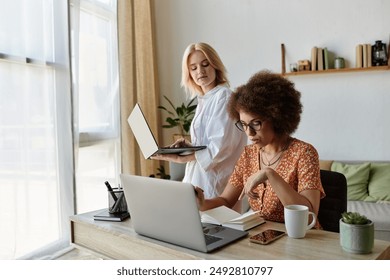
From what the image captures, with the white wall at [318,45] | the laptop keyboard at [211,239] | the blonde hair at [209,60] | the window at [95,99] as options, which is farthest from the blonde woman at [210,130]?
the white wall at [318,45]

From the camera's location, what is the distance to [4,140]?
211 centimetres

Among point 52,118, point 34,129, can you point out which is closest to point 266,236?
point 34,129

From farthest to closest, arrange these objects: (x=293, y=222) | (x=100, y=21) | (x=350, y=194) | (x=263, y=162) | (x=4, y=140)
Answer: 1. (x=100, y=21)
2. (x=350, y=194)
3. (x=4, y=140)
4. (x=263, y=162)
5. (x=293, y=222)

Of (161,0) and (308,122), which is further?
(161,0)

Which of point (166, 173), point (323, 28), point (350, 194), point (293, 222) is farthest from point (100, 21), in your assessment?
point (293, 222)

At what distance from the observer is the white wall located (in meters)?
2.95

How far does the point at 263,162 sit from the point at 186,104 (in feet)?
8.34

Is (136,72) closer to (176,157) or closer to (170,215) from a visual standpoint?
(176,157)

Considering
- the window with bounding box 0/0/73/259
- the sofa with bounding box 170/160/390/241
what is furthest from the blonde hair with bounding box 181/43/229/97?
the sofa with bounding box 170/160/390/241

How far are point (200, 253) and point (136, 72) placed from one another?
2.68 m

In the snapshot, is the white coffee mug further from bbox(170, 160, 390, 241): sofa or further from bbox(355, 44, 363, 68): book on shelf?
bbox(355, 44, 363, 68): book on shelf

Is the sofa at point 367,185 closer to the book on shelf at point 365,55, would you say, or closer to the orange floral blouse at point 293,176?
the book on shelf at point 365,55

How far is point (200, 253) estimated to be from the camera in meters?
0.85
